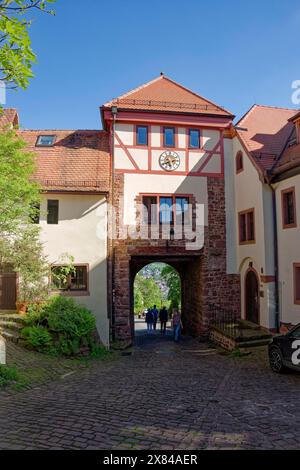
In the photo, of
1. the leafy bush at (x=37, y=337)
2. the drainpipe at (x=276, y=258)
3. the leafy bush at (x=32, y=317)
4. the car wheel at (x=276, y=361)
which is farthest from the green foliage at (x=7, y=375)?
the drainpipe at (x=276, y=258)

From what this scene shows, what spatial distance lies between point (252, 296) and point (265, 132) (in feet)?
25.9

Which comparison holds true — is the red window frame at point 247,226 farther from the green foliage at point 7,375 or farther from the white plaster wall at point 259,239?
the green foliage at point 7,375

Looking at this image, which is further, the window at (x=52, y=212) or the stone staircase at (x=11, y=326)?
the window at (x=52, y=212)

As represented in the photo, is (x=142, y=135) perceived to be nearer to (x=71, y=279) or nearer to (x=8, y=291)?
(x=71, y=279)

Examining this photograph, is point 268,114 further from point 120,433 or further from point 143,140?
point 120,433

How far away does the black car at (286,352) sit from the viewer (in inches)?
349

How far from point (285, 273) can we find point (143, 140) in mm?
8360

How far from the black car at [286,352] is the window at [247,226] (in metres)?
6.30

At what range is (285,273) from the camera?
13531 millimetres

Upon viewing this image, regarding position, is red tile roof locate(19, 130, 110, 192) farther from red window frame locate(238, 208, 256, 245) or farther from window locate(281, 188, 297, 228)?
window locate(281, 188, 297, 228)

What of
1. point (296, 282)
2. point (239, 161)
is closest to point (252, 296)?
point (296, 282)

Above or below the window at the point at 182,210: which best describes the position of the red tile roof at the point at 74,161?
above

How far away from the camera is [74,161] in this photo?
15.7m

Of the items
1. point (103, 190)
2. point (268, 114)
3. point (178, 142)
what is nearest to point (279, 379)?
point (103, 190)
